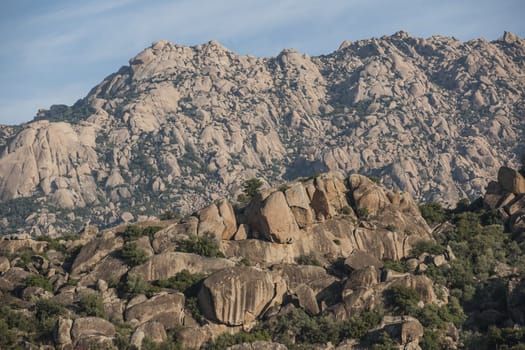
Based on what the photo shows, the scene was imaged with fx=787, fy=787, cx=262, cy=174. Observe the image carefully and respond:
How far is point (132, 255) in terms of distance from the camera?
351 ft

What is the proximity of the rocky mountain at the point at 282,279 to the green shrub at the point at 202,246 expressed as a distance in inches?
7.9

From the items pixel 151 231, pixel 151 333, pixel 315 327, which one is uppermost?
pixel 151 231

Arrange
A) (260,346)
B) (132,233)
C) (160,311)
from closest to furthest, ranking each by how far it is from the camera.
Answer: (260,346) → (160,311) → (132,233)

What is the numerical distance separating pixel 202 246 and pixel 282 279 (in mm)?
12898

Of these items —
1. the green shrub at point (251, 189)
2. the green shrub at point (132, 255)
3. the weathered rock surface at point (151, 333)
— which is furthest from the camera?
the green shrub at point (251, 189)

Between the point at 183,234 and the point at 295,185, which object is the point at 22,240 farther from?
the point at 295,185

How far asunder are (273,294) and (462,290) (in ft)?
86.4

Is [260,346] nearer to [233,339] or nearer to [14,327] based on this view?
[233,339]

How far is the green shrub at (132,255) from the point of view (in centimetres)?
10637

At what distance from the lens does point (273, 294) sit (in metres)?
100

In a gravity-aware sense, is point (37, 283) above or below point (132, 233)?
below

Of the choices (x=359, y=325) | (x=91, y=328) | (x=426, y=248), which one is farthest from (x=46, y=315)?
(x=426, y=248)

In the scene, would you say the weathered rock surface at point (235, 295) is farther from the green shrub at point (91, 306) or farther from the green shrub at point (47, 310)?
the green shrub at point (47, 310)

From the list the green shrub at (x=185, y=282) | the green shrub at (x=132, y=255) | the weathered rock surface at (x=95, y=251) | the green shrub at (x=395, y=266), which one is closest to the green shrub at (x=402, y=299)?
the green shrub at (x=395, y=266)
